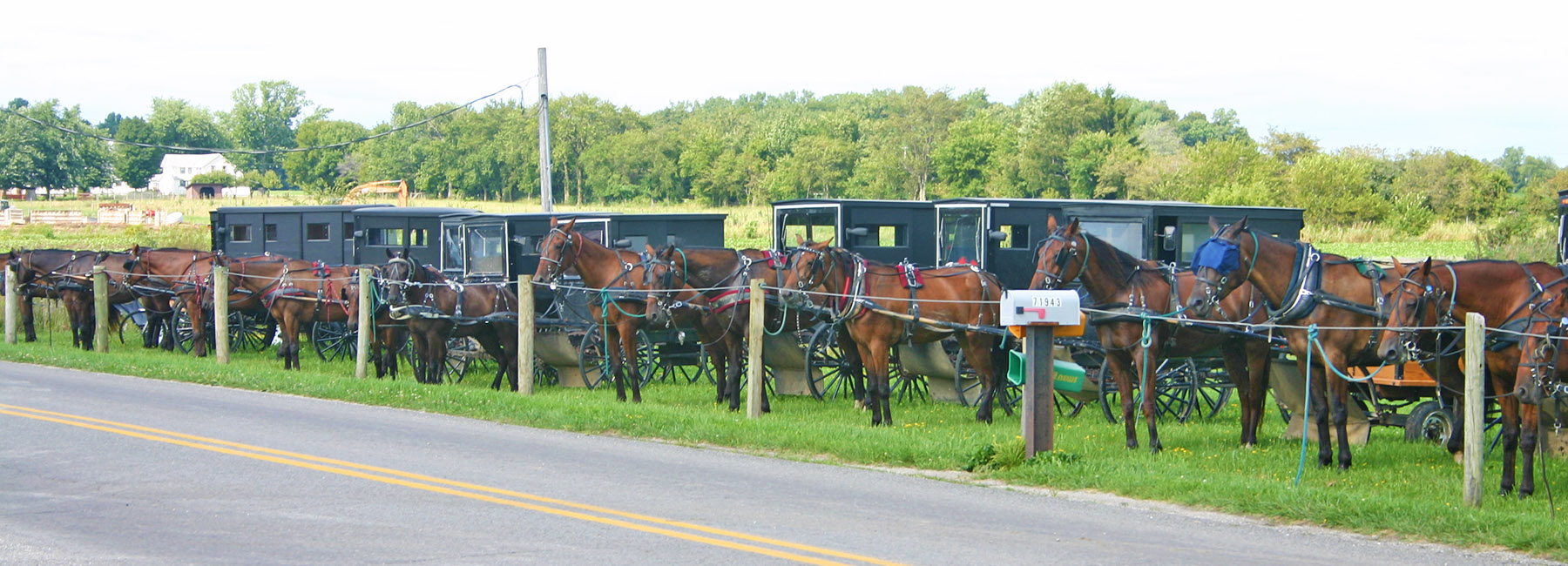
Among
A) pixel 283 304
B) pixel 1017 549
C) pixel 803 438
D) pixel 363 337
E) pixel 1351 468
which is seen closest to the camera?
pixel 1017 549

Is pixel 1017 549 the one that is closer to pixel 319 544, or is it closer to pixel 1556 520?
pixel 1556 520

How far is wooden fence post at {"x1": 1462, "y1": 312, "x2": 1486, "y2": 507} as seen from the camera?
885cm

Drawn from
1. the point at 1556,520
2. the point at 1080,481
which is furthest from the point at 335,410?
the point at 1556,520

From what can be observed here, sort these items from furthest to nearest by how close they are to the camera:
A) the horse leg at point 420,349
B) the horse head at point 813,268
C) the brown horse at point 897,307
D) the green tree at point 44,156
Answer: the green tree at point 44,156 < the horse leg at point 420,349 < the horse head at point 813,268 < the brown horse at point 897,307

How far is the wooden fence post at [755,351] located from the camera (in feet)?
46.1

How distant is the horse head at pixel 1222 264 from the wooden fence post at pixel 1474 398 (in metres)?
2.29

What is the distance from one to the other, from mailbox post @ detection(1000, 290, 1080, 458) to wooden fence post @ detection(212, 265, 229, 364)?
1369cm

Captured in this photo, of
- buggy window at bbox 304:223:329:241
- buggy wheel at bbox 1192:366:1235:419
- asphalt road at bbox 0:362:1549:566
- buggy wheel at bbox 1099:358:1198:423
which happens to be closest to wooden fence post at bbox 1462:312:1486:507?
asphalt road at bbox 0:362:1549:566

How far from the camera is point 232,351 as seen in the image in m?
24.8

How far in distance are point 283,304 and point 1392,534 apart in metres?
16.7

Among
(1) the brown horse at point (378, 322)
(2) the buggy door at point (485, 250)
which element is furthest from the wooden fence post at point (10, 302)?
(2) the buggy door at point (485, 250)

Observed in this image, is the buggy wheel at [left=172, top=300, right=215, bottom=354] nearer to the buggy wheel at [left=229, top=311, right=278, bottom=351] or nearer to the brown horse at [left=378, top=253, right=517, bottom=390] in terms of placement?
the buggy wheel at [left=229, top=311, right=278, bottom=351]

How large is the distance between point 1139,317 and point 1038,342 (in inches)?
64.0

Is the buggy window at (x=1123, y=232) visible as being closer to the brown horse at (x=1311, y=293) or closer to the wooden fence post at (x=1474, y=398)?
the brown horse at (x=1311, y=293)
